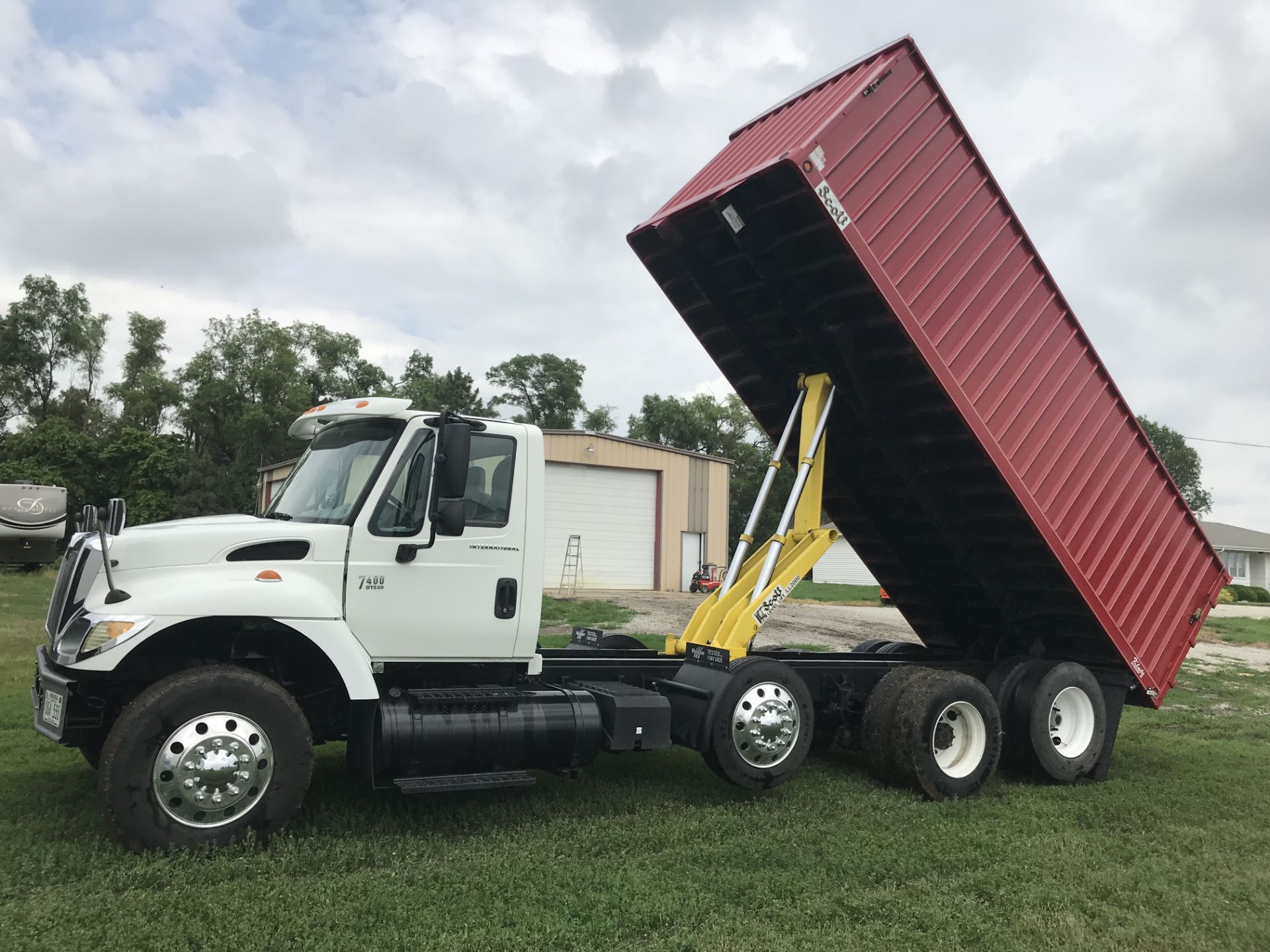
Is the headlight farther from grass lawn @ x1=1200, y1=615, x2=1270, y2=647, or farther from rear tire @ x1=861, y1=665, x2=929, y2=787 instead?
grass lawn @ x1=1200, y1=615, x2=1270, y2=647

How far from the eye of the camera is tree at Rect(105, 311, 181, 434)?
55406 millimetres

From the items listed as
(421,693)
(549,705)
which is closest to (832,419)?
(549,705)

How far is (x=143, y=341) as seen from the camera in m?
59.0

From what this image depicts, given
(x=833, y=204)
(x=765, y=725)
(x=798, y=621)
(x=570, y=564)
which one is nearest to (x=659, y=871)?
(x=765, y=725)

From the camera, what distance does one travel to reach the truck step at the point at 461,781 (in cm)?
523

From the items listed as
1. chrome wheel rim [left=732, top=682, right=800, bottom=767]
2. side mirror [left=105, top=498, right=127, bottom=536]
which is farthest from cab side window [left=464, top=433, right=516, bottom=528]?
chrome wheel rim [left=732, top=682, right=800, bottom=767]

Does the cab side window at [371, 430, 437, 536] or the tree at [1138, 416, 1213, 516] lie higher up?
the tree at [1138, 416, 1213, 516]

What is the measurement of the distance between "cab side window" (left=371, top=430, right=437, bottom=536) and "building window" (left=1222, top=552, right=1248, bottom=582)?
55.8 meters

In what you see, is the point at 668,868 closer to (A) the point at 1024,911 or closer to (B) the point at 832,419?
(A) the point at 1024,911

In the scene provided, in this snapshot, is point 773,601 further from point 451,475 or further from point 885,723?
point 451,475

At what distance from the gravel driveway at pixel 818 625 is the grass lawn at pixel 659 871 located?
7049 millimetres

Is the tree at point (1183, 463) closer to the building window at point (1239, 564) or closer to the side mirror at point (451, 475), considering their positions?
the building window at point (1239, 564)

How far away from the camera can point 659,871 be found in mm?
4836

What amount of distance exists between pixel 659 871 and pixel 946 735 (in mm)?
2970
